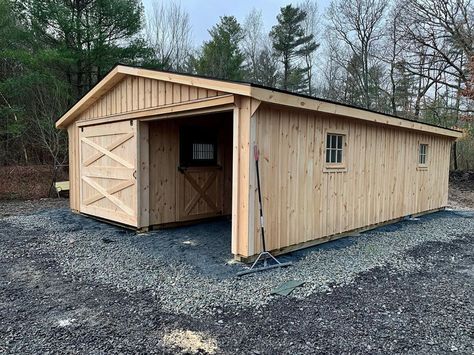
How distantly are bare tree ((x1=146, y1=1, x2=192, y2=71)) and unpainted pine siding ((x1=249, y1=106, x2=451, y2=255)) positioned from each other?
12.0 meters

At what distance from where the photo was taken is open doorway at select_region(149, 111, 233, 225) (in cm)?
618

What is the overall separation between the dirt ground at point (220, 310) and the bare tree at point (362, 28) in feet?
48.9

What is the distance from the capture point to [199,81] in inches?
175

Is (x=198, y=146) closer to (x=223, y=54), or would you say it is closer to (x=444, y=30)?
(x=223, y=54)

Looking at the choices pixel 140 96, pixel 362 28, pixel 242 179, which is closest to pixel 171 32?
pixel 362 28

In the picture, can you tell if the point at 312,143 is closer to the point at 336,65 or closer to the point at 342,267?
the point at 342,267

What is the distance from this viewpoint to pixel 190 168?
6652 mm

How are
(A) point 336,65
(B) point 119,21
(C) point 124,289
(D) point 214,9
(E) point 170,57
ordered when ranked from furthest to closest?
(A) point 336,65, (D) point 214,9, (E) point 170,57, (B) point 119,21, (C) point 124,289

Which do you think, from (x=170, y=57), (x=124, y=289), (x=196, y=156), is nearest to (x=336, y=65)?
(x=170, y=57)

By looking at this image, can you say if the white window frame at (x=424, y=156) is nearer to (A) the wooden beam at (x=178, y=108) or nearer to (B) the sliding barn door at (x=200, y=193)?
(B) the sliding barn door at (x=200, y=193)

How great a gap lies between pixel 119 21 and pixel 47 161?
6.38 meters

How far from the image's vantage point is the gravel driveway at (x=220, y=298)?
2605 millimetres

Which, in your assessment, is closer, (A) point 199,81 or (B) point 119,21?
(A) point 199,81

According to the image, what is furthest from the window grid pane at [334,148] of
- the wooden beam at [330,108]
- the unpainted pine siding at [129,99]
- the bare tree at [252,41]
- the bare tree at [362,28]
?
the bare tree at [362,28]
